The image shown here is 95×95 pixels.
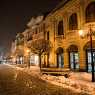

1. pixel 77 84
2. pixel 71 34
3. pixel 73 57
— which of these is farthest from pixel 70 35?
pixel 77 84

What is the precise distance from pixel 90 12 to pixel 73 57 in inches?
279

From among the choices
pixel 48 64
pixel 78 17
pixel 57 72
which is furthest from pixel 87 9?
pixel 48 64

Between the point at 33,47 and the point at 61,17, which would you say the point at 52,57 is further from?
the point at 61,17

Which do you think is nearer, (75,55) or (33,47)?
(75,55)

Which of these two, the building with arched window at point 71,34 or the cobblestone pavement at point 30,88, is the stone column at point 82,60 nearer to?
the building with arched window at point 71,34

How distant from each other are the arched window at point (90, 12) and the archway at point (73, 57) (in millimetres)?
4713

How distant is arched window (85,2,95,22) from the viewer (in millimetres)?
28163

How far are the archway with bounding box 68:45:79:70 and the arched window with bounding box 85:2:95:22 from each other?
4713mm

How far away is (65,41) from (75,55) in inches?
124

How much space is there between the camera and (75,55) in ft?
106

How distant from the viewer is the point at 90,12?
28641mm

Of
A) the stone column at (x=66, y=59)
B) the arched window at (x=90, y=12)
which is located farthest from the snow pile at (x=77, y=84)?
the stone column at (x=66, y=59)

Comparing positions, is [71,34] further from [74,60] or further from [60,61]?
[60,61]

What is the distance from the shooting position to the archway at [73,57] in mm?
31716
